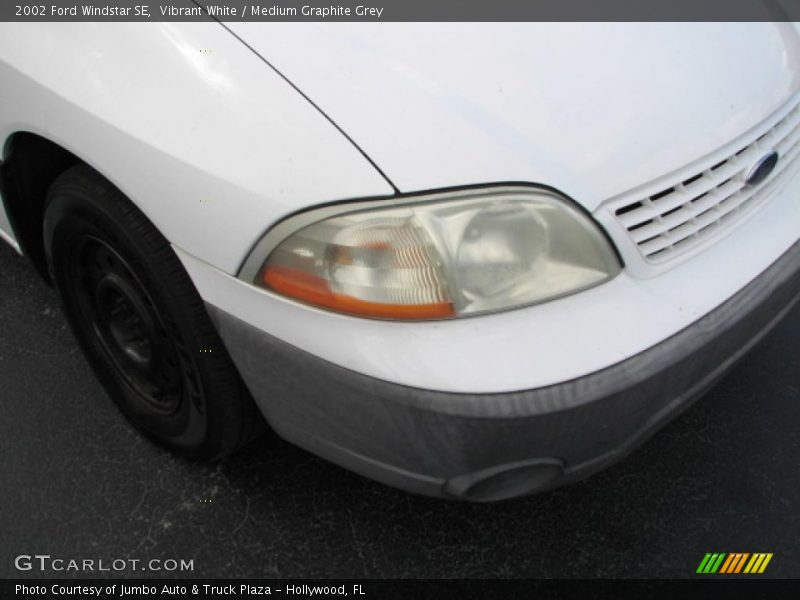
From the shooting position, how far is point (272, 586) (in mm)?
1771

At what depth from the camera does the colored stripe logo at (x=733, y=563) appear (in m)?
1.81

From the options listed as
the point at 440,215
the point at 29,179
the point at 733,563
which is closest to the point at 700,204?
the point at 440,215

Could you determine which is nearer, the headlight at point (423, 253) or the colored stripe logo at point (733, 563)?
the headlight at point (423, 253)

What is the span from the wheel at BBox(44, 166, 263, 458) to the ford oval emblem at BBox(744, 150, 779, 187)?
1.07 metres

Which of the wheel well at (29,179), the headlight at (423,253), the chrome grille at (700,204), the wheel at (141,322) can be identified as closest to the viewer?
the headlight at (423,253)

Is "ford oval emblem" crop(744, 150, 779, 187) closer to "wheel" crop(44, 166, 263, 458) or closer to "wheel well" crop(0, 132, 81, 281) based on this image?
"wheel" crop(44, 166, 263, 458)

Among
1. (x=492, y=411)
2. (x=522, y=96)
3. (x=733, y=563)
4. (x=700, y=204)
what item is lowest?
(x=733, y=563)

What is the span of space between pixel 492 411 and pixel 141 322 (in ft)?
2.94

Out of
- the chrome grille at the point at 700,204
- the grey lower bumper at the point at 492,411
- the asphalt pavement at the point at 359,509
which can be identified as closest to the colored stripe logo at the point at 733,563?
the asphalt pavement at the point at 359,509

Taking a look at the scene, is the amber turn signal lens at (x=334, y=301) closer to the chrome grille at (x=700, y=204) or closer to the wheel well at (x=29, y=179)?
the chrome grille at (x=700, y=204)

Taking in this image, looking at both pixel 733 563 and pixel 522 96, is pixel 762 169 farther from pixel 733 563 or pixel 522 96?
pixel 733 563

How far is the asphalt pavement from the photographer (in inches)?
71.4
